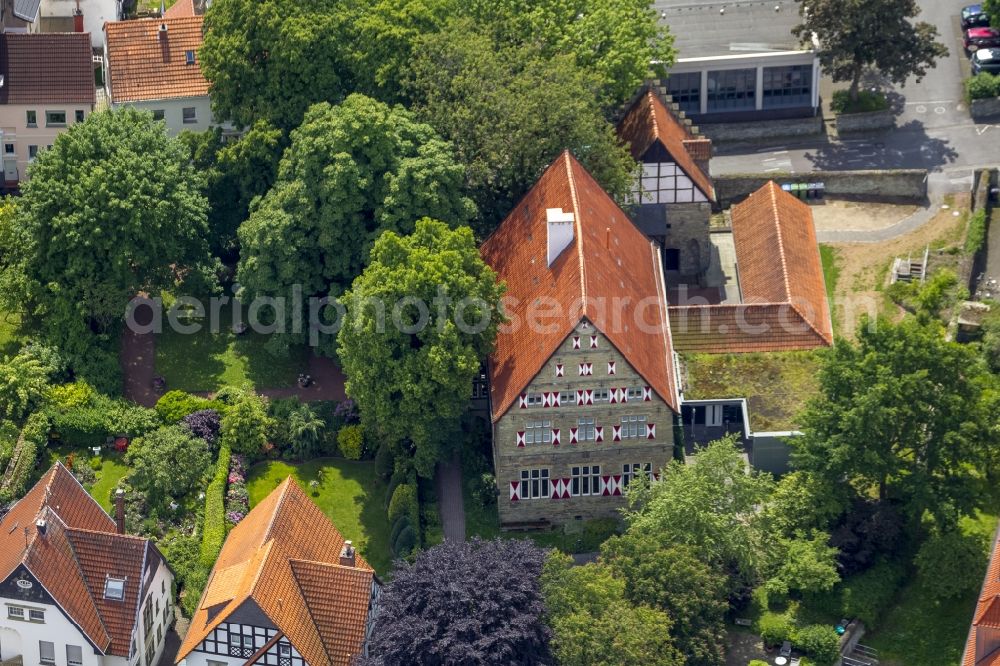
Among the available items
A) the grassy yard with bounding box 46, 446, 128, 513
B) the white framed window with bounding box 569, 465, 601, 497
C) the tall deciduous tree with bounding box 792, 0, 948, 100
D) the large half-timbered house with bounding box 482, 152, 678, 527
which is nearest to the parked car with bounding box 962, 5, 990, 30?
the tall deciduous tree with bounding box 792, 0, 948, 100

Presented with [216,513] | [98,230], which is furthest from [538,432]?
[98,230]

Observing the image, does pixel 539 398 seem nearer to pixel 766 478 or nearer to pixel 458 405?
pixel 458 405

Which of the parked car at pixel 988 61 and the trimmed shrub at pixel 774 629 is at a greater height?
the parked car at pixel 988 61

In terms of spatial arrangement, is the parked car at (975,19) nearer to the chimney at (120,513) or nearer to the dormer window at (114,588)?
the chimney at (120,513)

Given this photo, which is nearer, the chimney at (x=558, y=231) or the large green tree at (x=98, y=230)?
the chimney at (x=558, y=231)

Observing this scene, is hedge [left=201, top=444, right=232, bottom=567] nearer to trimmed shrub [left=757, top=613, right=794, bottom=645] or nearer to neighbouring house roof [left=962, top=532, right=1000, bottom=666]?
trimmed shrub [left=757, top=613, right=794, bottom=645]

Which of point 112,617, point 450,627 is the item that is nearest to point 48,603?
point 112,617

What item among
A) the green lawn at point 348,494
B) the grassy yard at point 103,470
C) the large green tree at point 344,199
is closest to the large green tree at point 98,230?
the grassy yard at point 103,470
